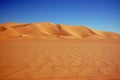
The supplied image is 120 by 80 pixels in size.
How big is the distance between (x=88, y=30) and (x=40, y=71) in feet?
126

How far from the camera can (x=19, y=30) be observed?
3878 cm

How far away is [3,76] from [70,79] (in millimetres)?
1802

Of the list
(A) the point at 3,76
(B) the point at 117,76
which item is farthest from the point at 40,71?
(B) the point at 117,76

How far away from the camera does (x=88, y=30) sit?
4331 centimetres

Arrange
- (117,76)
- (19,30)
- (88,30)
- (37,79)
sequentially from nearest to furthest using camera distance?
1. (37,79)
2. (117,76)
3. (19,30)
4. (88,30)

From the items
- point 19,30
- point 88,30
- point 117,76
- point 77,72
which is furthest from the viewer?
point 88,30

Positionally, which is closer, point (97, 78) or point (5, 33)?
point (97, 78)

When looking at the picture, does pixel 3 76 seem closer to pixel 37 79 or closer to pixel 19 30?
pixel 37 79

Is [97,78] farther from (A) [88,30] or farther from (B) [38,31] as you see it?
(A) [88,30]

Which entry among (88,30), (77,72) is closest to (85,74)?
(77,72)

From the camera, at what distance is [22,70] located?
5.80 meters

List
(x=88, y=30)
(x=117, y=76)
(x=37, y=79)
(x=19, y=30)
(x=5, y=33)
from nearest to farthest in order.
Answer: (x=37, y=79)
(x=117, y=76)
(x=5, y=33)
(x=19, y=30)
(x=88, y=30)

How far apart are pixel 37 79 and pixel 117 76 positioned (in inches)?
85.8

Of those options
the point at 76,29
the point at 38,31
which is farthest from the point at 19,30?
the point at 76,29
